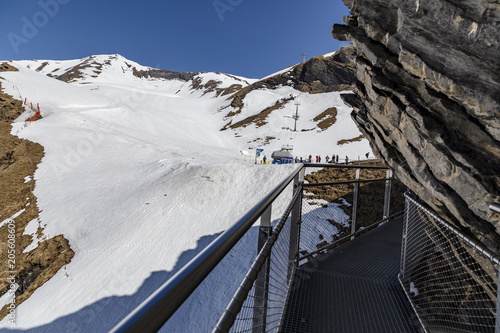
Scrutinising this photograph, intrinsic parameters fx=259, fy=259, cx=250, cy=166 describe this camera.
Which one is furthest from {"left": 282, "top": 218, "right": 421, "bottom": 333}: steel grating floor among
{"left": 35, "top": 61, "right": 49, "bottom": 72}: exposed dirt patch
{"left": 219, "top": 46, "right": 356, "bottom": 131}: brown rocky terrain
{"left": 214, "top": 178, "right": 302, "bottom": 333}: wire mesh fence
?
{"left": 35, "top": 61, "right": 49, "bottom": 72}: exposed dirt patch

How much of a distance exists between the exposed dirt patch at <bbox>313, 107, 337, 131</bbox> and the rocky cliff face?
139 ft

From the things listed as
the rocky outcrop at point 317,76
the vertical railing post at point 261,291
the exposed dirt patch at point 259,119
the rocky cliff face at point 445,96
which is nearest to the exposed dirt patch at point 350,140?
the exposed dirt patch at point 259,119

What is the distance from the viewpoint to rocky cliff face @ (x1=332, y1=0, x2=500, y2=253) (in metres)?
3.60

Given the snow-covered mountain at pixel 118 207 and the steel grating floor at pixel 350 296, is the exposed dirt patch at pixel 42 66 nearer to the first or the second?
the snow-covered mountain at pixel 118 207

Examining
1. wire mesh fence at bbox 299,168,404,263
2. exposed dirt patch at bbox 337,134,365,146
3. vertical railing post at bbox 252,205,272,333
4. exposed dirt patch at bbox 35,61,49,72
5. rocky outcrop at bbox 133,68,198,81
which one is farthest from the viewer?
rocky outcrop at bbox 133,68,198,81

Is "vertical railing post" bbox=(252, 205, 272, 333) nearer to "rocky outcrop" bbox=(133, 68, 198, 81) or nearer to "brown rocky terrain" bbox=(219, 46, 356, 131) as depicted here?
"brown rocky terrain" bbox=(219, 46, 356, 131)

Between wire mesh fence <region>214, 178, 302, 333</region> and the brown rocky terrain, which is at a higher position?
the brown rocky terrain

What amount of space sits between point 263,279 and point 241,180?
12506 mm

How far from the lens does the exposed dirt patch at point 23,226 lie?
30.4 ft

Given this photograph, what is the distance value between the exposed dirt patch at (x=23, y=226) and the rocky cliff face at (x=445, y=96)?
11.9 m

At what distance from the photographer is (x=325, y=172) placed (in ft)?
49.1

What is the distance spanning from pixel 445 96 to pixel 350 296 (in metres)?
3.72

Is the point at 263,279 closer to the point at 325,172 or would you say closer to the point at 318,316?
the point at 318,316

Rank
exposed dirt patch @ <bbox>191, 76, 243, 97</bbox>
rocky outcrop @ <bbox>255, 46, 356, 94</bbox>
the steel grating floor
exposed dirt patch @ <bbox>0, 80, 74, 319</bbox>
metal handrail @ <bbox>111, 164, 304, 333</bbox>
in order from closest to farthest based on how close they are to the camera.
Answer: metal handrail @ <bbox>111, 164, 304, 333</bbox>
the steel grating floor
exposed dirt patch @ <bbox>0, 80, 74, 319</bbox>
rocky outcrop @ <bbox>255, 46, 356, 94</bbox>
exposed dirt patch @ <bbox>191, 76, 243, 97</bbox>
